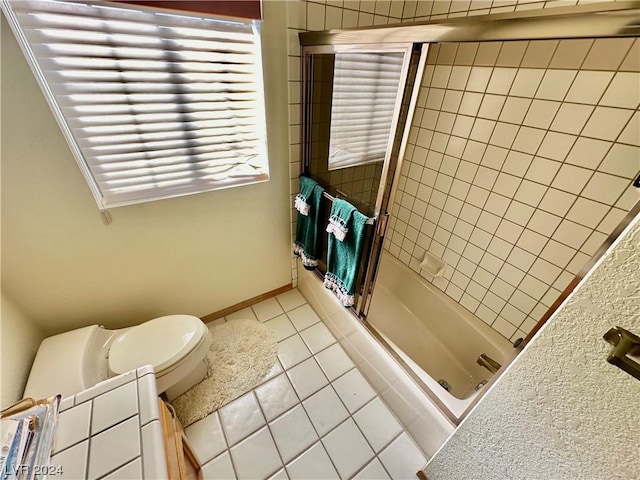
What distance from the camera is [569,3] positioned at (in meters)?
1.03

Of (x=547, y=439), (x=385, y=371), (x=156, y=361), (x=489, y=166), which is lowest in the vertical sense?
(x=385, y=371)

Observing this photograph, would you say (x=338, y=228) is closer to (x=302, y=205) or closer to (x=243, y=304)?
(x=302, y=205)

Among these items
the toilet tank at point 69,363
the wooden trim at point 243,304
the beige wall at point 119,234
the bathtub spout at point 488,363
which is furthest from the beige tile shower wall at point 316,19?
the toilet tank at point 69,363

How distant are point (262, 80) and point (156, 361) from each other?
1.39 m

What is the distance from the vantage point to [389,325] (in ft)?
5.95

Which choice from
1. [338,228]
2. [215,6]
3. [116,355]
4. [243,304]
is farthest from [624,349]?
[243,304]

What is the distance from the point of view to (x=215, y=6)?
1021mm

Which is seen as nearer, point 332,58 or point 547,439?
point 547,439

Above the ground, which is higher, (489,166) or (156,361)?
(489,166)

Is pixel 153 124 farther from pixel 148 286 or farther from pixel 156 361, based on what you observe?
pixel 156 361

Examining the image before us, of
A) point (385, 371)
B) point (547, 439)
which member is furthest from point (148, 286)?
point (547, 439)

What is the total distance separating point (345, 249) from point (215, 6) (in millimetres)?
1150

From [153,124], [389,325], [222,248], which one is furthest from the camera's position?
[389,325]

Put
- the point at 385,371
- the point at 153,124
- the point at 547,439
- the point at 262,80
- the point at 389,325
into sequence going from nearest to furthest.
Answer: the point at 547,439
the point at 153,124
the point at 262,80
the point at 385,371
the point at 389,325
